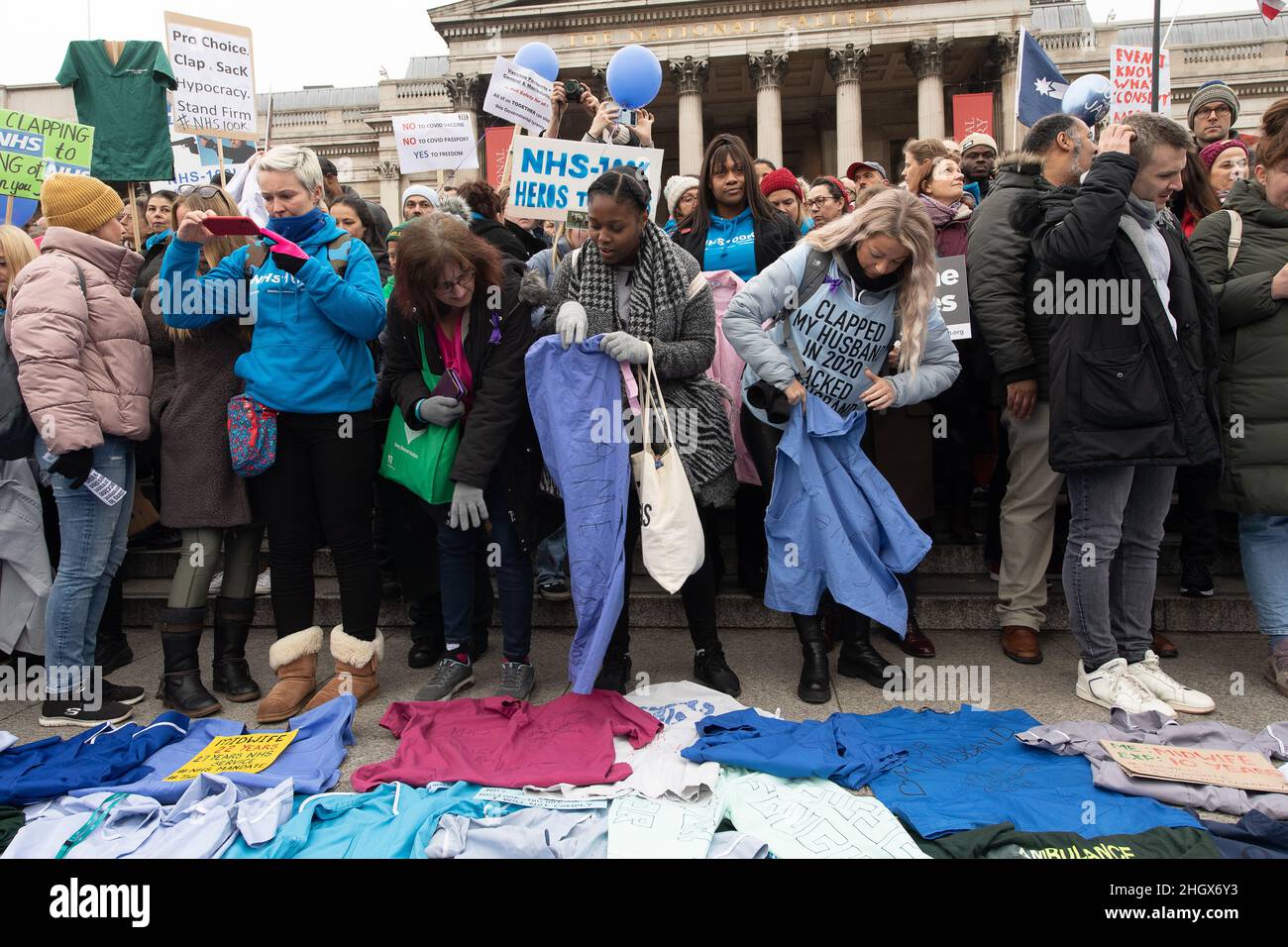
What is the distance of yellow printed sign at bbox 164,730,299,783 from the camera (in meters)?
3.24

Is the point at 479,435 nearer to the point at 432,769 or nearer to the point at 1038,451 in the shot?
the point at 432,769

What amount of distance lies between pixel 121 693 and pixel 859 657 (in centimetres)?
362

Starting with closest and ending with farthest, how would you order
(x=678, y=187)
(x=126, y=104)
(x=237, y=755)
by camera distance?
1. (x=237, y=755)
2. (x=678, y=187)
3. (x=126, y=104)

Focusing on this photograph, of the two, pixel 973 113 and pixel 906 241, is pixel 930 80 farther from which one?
pixel 906 241

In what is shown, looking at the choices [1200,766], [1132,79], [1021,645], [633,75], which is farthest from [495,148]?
[1200,766]

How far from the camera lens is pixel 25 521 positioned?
4.38m

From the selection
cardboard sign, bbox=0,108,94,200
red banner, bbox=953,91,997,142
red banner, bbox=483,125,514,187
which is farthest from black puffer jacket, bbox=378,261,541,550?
red banner, bbox=953,91,997,142

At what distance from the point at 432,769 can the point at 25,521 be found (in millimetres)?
2771

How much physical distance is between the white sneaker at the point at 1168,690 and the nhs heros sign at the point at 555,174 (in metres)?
3.48

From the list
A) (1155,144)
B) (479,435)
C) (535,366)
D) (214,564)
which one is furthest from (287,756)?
(1155,144)

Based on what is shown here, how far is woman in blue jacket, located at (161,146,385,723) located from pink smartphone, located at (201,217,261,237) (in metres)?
0.07

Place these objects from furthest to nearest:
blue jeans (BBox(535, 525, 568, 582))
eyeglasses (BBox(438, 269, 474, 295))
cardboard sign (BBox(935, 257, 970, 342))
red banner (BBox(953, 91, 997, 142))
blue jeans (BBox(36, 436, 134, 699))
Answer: red banner (BBox(953, 91, 997, 142)) → blue jeans (BBox(535, 525, 568, 582)) → cardboard sign (BBox(935, 257, 970, 342)) → blue jeans (BBox(36, 436, 134, 699)) → eyeglasses (BBox(438, 269, 474, 295))

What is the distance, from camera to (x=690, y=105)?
32.5m

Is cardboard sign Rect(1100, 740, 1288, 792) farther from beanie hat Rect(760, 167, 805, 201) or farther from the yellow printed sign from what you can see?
beanie hat Rect(760, 167, 805, 201)
